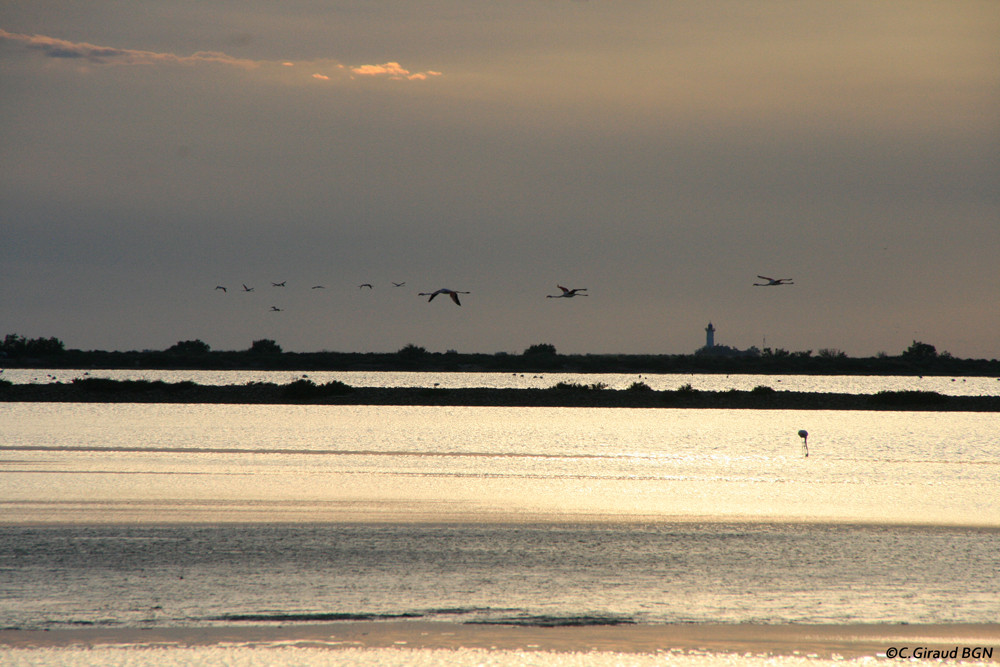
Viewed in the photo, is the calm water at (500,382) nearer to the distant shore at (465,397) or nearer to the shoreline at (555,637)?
the distant shore at (465,397)

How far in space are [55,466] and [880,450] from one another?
A: 27.5 m

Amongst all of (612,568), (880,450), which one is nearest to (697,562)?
(612,568)

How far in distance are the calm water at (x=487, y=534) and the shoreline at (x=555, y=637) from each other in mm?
408

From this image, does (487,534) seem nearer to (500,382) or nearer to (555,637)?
(555,637)

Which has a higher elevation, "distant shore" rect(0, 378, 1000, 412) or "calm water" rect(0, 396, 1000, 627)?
"distant shore" rect(0, 378, 1000, 412)

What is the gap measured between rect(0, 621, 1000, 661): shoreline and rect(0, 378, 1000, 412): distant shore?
63532 mm

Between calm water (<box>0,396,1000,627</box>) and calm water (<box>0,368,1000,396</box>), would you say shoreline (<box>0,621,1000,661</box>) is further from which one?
calm water (<box>0,368,1000,396</box>)

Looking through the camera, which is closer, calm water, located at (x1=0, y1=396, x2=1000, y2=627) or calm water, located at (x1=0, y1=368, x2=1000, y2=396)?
calm water, located at (x1=0, y1=396, x2=1000, y2=627)

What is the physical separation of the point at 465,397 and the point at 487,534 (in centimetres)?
6136

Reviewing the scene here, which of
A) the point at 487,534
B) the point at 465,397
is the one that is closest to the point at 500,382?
the point at 465,397

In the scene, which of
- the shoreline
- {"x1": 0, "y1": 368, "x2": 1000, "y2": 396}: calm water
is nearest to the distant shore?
{"x1": 0, "y1": 368, "x2": 1000, "y2": 396}: calm water

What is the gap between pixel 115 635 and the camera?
11109mm

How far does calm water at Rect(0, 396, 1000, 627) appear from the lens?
12.7 meters

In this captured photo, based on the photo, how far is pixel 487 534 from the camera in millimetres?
17391
